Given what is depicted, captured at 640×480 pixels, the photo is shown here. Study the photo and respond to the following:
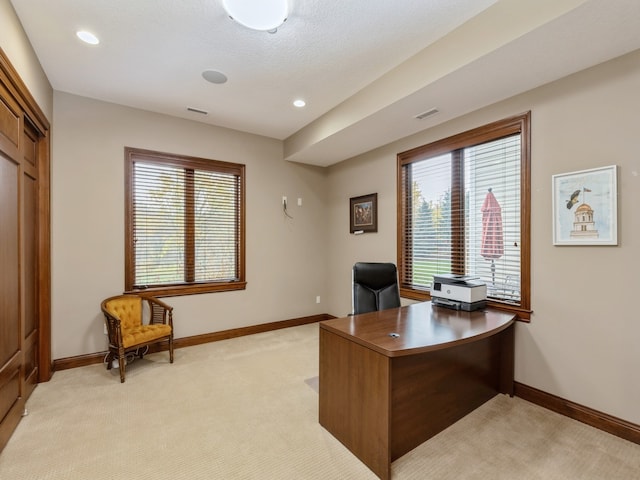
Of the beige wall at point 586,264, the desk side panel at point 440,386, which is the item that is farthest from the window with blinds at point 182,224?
the beige wall at point 586,264

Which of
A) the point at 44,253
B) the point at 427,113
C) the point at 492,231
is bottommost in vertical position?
the point at 44,253

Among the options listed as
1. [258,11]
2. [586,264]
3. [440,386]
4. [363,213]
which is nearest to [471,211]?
[586,264]

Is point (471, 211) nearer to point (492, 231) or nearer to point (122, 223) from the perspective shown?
point (492, 231)

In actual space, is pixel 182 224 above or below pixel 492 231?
above

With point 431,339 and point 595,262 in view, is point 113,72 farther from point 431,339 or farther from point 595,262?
point 595,262

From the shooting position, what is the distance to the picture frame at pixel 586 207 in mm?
2150

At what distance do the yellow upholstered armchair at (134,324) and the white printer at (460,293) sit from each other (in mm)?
2829

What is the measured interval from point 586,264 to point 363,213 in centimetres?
258

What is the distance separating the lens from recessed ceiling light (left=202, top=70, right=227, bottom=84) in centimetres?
280

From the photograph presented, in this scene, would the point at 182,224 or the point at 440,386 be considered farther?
the point at 182,224

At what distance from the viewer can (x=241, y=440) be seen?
207cm

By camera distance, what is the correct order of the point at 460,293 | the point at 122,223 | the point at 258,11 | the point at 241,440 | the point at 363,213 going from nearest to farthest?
the point at 258,11, the point at 241,440, the point at 460,293, the point at 122,223, the point at 363,213

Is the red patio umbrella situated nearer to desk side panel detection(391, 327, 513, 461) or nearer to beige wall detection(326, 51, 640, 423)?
beige wall detection(326, 51, 640, 423)

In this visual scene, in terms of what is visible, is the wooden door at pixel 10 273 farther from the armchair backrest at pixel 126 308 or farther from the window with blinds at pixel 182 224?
the window with blinds at pixel 182 224
